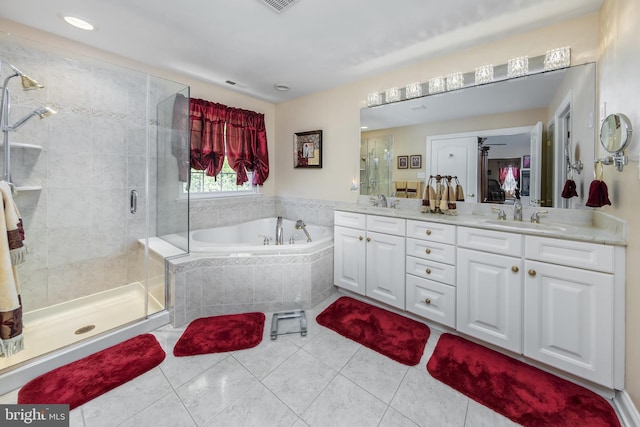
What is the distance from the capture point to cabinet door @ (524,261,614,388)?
1.45 metres

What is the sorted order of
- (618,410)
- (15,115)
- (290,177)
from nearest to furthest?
(618,410) → (15,115) → (290,177)

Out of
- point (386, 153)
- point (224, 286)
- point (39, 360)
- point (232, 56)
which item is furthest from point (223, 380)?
point (232, 56)

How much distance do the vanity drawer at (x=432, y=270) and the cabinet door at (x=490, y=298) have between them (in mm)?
64

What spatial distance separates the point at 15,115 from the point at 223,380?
246 cm

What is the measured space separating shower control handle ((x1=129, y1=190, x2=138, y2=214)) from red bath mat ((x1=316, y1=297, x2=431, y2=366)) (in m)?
2.05

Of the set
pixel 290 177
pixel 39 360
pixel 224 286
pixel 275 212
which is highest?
pixel 290 177

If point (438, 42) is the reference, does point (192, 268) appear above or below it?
below

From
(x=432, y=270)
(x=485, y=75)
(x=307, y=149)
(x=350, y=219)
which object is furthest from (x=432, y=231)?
(x=307, y=149)

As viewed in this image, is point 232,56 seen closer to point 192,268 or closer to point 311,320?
point 192,268

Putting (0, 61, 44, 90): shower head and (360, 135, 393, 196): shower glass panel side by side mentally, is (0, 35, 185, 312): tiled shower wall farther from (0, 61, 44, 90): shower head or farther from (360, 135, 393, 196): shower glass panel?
(360, 135, 393, 196): shower glass panel

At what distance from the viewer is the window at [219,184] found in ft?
10.6

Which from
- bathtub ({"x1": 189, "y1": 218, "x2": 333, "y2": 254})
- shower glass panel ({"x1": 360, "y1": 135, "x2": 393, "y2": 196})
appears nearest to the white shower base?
bathtub ({"x1": 189, "y1": 218, "x2": 333, "y2": 254})

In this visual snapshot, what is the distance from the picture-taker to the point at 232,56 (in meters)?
2.48

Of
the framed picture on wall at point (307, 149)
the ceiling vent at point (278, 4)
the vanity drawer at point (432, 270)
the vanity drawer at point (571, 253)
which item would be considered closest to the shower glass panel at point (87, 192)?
the ceiling vent at point (278, 4)
